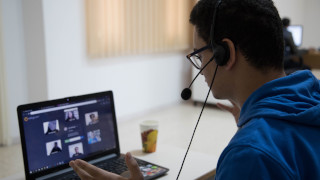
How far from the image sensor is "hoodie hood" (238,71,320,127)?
2.58 ft

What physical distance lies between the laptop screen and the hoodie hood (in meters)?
0.74

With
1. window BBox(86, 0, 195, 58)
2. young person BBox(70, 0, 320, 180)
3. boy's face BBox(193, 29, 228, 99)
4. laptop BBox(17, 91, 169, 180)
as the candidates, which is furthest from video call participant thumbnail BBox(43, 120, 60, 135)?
window BBox(86, 0, 195, 58)

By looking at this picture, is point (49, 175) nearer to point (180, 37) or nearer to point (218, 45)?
point (218, 45)

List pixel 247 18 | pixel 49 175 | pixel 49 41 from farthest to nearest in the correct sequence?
pixel 49 41 → pixel 49 175 → pixel 247 18

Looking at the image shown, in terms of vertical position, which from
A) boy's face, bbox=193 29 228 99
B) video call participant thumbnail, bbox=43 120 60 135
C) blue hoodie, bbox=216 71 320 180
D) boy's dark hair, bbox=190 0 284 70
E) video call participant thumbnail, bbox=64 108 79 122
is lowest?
video call participant thumbnail, bbox=43 120 60 135

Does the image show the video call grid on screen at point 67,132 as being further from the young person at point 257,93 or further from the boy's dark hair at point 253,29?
the boy's dark hair at point 253,29

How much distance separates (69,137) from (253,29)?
83cm

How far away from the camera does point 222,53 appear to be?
0.90 metres

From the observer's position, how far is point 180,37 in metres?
5.25

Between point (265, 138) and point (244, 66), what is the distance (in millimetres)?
228

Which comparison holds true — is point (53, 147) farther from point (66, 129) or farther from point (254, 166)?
point (254, 166)

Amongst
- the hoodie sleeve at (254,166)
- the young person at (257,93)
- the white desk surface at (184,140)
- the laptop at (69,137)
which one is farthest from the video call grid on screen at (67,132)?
the hoodie sleeve at (254,166)

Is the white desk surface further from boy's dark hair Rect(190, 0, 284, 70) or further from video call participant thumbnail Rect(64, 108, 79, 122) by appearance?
boy's dark hair Rect(190, 0, 284, 70)

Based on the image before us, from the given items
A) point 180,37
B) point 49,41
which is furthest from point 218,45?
point 180,37
